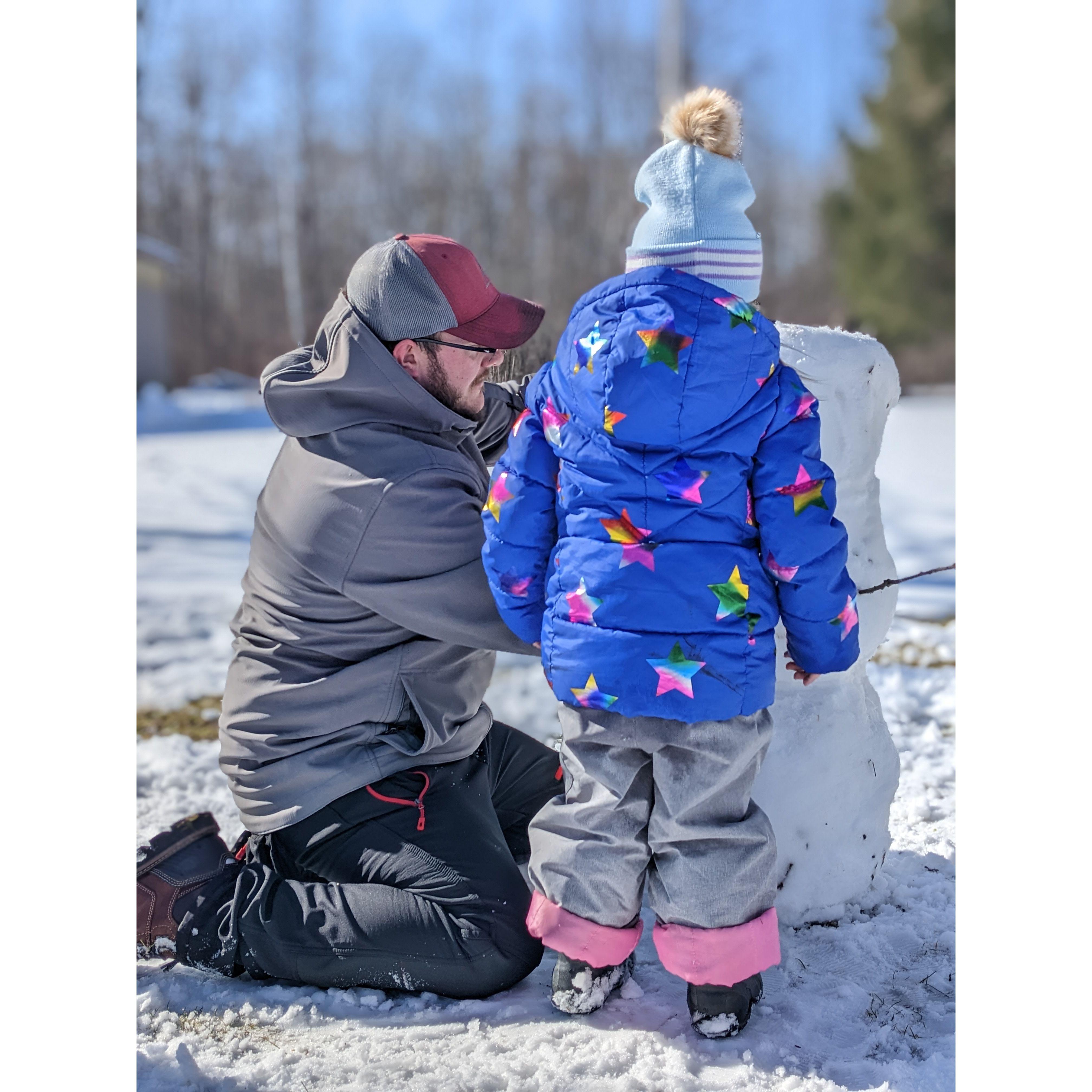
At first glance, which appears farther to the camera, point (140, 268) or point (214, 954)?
point (140, 268)

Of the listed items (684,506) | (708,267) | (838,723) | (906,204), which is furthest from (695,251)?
(906,204)

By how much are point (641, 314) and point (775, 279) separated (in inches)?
656

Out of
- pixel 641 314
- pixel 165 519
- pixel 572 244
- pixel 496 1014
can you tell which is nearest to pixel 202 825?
pixel 496 1014

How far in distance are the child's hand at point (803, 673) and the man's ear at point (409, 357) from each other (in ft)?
3.15

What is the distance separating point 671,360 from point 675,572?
347mm

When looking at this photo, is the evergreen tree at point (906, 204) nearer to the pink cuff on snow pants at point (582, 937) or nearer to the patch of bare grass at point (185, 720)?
the patch of bare grass at point (185, 720)

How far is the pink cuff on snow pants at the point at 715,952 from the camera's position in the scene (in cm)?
174

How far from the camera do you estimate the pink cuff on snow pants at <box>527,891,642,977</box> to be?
1786mm

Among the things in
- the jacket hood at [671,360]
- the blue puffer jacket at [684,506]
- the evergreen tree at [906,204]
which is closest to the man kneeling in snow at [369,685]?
the blue puffer jacket at [684,506]

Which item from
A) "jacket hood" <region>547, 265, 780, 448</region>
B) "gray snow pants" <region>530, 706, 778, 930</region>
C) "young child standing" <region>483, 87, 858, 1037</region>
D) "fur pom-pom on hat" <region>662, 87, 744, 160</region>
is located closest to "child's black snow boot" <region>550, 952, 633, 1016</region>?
"young child standing" <region>483, 87, 858, 1037</region>

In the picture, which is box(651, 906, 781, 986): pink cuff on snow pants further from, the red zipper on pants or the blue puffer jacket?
Result: the red zipper on pants

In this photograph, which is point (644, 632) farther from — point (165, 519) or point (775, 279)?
point (775, 279)

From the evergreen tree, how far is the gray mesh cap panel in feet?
41.2

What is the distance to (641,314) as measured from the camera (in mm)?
1649
